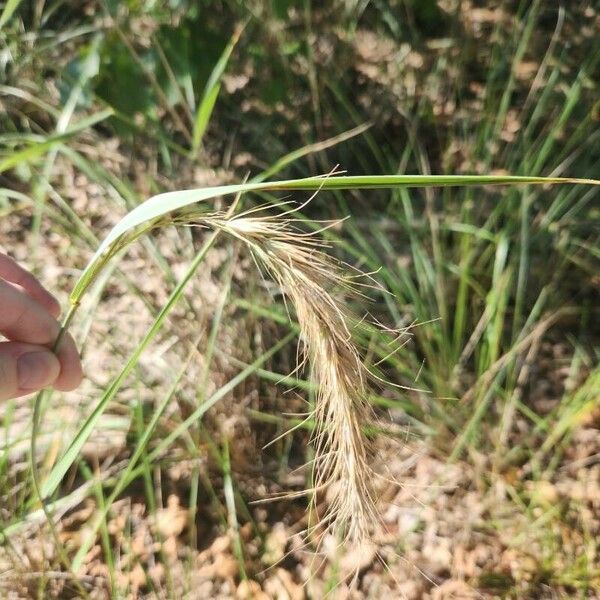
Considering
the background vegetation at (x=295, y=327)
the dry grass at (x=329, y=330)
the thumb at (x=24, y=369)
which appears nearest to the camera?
the dry grass at (x=329, y=330)

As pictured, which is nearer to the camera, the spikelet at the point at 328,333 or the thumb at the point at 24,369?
the spikelet at the point at 328,333

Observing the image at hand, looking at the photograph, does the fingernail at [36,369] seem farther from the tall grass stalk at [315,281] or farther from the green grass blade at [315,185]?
the green grass blade at [315,185]

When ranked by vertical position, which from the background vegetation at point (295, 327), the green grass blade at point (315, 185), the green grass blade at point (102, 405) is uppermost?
the green grass blade at point (315, 185)

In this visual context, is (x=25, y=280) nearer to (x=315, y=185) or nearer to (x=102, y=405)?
(x=102, y=405)


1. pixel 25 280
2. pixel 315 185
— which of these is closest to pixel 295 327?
pixel 25 280

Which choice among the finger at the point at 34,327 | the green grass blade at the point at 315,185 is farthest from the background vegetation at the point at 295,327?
the green grass blade at the point at 315,185

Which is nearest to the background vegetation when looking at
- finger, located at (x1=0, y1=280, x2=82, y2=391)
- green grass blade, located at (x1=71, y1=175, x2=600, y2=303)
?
finger, located at (x1=0, y1=280, x2=82, y2=391)

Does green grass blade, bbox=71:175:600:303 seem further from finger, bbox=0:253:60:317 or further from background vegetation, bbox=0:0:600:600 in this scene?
background vegetation, bbox=0:0:600:600
